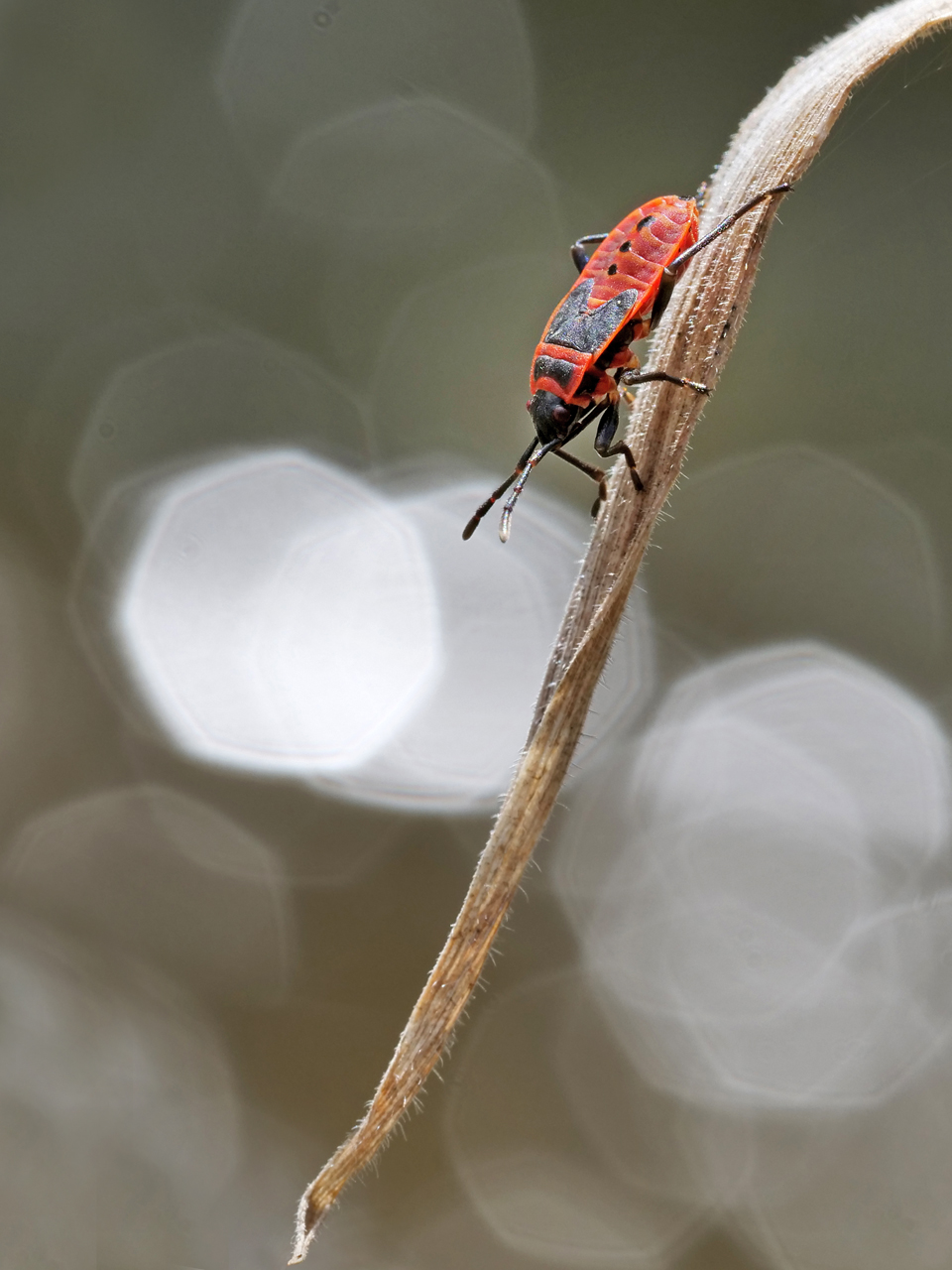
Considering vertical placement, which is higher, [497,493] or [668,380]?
[668,380]

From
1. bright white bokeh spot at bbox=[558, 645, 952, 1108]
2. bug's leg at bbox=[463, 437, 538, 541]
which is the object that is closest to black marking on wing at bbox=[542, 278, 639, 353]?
bug's leg at bbox=[463, 437, 538, 541]

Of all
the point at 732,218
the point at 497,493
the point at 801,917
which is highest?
the point at 732,218

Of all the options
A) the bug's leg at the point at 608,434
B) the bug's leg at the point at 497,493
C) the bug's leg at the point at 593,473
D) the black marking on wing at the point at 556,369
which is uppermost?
the black marking on wing at the point at 556,369

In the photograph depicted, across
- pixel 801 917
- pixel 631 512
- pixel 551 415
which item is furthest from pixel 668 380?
pixel 801 917

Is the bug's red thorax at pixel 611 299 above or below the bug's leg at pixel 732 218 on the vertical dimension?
below

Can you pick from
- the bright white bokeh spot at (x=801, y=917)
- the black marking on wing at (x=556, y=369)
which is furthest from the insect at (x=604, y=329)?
the bright white bokeh spot at (x=801, y=917)

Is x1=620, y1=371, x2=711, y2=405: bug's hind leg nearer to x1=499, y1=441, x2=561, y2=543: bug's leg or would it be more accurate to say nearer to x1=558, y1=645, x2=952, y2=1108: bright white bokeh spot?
x1=499, y1=441, x2=561, y2=543: bug's leg

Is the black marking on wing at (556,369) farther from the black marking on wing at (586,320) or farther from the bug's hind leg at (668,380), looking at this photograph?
the bug's hind leg at (668,380)

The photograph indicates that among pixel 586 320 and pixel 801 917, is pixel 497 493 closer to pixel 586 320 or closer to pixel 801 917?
pixel 586 320
